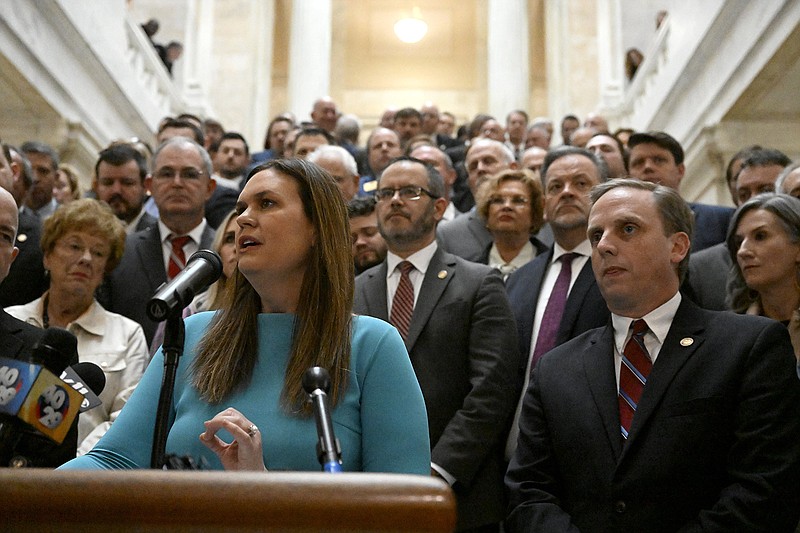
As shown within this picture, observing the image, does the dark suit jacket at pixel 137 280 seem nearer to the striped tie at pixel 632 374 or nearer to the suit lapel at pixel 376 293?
the suit lapel at pixel 376 293

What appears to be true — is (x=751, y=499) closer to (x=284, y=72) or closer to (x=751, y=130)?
(x=751, y=130)

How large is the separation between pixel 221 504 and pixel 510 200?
12.5 ft

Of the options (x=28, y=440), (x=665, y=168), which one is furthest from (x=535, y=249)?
(x=28, y=440)

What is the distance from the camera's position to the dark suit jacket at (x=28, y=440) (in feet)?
4.49

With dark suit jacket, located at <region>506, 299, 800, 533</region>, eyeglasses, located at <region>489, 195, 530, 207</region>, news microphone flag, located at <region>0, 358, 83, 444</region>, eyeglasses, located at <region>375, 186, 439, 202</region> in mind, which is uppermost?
eyeglasses, located at <region>489, 195, 530, 207</region>

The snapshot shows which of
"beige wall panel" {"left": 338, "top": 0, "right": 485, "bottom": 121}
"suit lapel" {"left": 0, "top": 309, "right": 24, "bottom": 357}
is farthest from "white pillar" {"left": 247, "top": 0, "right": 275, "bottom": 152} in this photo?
"suit lapel" {"left": 0, "top": 309, "right": 24, "bottom": 357}

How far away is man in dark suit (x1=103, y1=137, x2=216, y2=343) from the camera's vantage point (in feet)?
14.1

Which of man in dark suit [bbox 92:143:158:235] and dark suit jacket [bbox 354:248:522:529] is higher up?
man in dark suit [bbox 92:143:158:235]

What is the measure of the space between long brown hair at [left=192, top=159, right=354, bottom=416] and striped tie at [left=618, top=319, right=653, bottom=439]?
40.4 inches

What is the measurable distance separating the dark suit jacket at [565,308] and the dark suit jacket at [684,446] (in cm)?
71

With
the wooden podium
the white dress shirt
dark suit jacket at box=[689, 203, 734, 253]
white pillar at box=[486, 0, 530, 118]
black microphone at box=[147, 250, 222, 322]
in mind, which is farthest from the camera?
white pillar at box=[486, 0, 530, 118]

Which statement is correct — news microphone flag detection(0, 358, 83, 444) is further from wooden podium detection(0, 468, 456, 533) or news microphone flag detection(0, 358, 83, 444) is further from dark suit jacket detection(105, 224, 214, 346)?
dark suit jacket detection(105, 224, 214, 346)

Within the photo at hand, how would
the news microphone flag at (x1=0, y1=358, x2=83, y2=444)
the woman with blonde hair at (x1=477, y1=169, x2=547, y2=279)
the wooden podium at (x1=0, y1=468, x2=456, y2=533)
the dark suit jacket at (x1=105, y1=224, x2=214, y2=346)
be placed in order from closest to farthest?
the wooden podium at (x1=0, y1=468, x2=456, y2=533)
the news microphone flag at (x1=0, y1=358, x2=83, y2=444)
the dark suit jacket at (x1=105, y1=224, x2=214, y2=346)
the woman with blonde hair at (x1=477, y1=169, x2=547, y2=279)

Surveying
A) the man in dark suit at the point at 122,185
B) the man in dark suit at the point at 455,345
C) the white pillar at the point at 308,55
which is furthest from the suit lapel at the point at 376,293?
the white pillar at the point at 308,55
